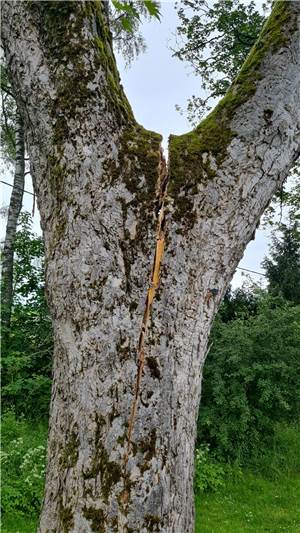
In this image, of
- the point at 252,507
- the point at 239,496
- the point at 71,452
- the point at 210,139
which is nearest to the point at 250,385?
the point at 239,496

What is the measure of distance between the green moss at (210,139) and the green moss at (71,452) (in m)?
0.78

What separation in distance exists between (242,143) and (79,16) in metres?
0.74

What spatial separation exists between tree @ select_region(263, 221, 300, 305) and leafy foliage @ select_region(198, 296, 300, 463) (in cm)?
571

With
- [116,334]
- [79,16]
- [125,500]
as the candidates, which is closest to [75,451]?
[125,500]

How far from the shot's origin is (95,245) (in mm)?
1714

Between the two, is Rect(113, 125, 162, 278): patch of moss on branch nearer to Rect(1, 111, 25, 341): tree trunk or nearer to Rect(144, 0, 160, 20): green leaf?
Rect(144, 0, 160, 20): green leaf

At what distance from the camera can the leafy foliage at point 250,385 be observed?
728 cm

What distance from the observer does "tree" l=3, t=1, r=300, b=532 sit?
1.59 metres

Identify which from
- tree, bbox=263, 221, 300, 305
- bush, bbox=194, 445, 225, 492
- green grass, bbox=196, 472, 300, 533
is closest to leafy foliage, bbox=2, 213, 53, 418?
bush, bbox=194, 445, 225, 492

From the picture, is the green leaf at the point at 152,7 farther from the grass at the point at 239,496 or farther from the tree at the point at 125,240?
the grass at the point at 239,496

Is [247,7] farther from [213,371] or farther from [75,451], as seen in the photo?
[75,451]

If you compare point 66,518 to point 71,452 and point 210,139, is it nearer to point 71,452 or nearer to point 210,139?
point 71,452

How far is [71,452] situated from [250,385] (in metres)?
6.66

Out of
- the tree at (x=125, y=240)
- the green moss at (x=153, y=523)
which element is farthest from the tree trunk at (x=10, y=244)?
the green moss at (x=153, y=523)
